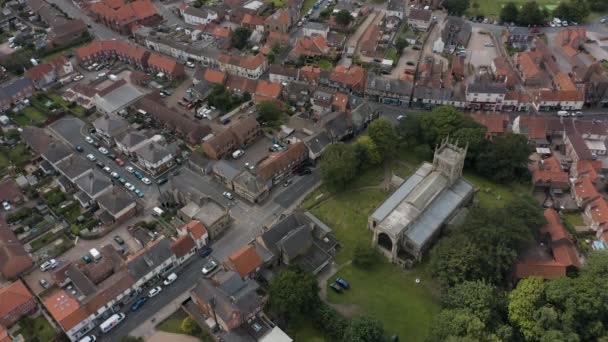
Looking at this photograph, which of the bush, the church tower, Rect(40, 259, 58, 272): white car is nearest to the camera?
the bush

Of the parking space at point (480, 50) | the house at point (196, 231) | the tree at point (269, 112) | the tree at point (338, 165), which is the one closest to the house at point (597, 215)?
the tree at point (338, 165)

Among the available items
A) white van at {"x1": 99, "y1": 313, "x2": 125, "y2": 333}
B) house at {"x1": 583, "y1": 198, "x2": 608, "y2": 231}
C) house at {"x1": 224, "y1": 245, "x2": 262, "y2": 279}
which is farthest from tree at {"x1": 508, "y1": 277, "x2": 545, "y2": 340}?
white van at {"x1": 99, "y1": 313, "x2": 125, "y2": 333}

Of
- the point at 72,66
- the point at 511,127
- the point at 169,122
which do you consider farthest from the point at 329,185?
the point at 72,66

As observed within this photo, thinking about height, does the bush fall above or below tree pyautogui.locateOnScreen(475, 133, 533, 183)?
below

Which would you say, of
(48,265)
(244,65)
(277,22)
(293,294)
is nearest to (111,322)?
(48,265)

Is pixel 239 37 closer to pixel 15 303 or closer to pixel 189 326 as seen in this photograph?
pixel 189 326

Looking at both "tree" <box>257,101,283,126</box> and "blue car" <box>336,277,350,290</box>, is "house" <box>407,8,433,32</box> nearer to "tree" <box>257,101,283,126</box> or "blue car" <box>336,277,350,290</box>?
"tree" <box>257,101,283,126</box>
